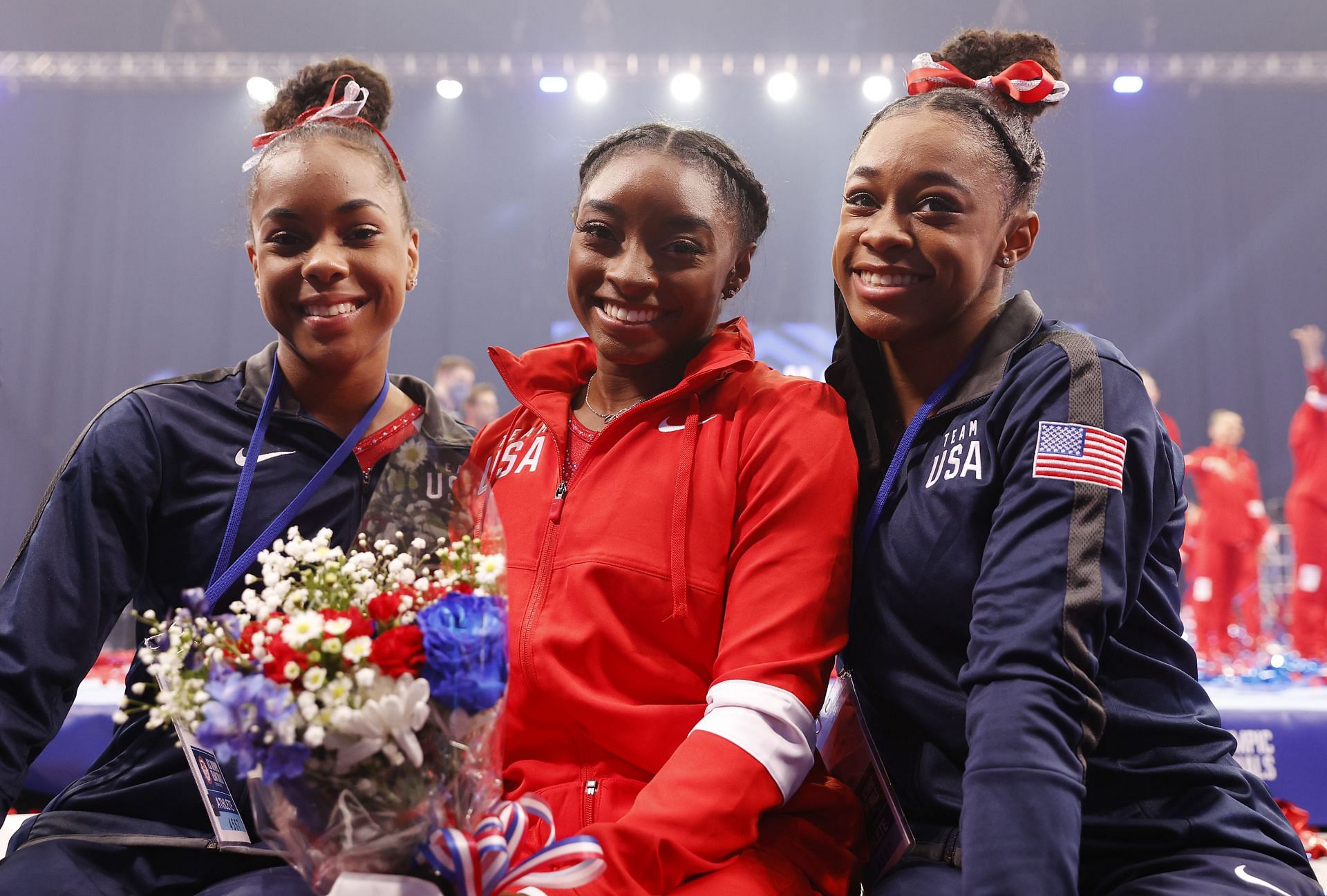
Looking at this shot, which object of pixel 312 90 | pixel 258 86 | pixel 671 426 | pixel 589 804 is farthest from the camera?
pixel 258 86

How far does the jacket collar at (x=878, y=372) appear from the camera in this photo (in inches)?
59.0

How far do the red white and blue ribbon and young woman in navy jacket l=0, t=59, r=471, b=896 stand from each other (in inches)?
17.5

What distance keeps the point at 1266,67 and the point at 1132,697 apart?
Answer: 10140mm

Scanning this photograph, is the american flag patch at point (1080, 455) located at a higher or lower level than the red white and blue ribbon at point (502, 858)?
higher

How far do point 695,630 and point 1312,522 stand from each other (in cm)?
714

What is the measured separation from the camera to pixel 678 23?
9250mm

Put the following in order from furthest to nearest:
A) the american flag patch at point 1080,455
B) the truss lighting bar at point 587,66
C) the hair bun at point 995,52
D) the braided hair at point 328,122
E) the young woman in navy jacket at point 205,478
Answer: the truss lighting bar at point 587,66, the braided hair at point 328,122, the hair bun at point 995,52, the young woman in navy jacket at point 205,478, the american flag patch at point 1080,455

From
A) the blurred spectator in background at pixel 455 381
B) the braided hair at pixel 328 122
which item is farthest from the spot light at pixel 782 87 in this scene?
the braided hair at pixel 328 122

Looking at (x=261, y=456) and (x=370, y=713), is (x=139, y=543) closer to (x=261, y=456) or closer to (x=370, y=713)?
(x=261, y=456)

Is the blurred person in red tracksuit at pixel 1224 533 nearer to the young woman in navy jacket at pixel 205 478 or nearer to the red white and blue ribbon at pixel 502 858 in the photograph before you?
the young woman in navy jacket at pixel 205 478

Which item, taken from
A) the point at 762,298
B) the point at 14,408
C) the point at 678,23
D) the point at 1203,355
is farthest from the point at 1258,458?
the point at 14,408

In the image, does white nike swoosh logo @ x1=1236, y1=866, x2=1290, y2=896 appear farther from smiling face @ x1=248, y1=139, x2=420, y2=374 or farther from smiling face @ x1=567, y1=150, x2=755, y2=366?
smiling face @ x1=248, y1=139, x2=420, y2=374

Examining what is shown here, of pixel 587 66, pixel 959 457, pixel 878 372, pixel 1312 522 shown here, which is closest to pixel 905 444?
pixel 959 457

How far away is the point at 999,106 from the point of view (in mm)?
1627
